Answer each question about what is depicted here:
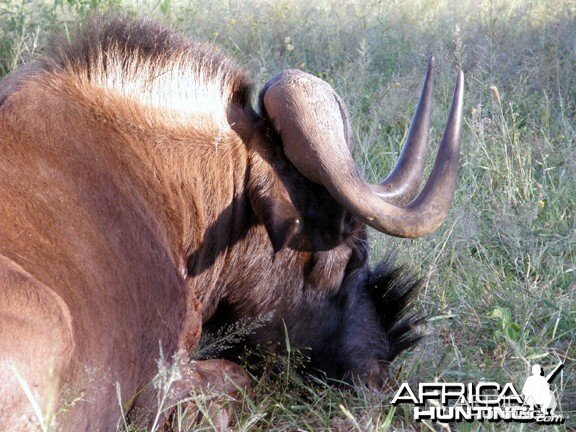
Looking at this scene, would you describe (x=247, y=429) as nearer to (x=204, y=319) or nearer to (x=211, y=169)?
(x=204, y=319)

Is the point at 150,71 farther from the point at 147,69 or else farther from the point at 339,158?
the point at 339,158

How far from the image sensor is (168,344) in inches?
129

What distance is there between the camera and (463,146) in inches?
239

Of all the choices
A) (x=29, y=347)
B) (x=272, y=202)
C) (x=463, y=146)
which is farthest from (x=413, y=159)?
(x=463, y=146)

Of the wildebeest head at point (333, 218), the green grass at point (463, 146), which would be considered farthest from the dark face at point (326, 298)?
the green grass at point (463, 146)

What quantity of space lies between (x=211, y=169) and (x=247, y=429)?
3.11 ft

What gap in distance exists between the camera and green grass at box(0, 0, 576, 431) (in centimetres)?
373

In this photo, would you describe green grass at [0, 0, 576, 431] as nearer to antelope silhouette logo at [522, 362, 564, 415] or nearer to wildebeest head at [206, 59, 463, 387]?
antelope silhouette logo at [522, 362, 564, 415]

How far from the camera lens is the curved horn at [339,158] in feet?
10.6

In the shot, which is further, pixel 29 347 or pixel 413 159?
pixel 413 159

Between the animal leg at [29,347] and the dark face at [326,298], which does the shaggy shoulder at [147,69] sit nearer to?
the dark face at [326,298]

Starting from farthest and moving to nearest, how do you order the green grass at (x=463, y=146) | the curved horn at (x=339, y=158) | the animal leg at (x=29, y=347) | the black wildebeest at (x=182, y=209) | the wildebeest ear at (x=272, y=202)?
1. the green grass at (x=463, y=146)
2. the wildebeest ear at (x=272, y=202)
3. the curved horn at (x=339, y=158)
4. the black wildebeest at (x=182, y=209)
5. the animal leg at (x=29, y=347)

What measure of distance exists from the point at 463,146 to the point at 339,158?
9.66 ft

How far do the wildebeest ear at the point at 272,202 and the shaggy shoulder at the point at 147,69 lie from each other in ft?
0.69
